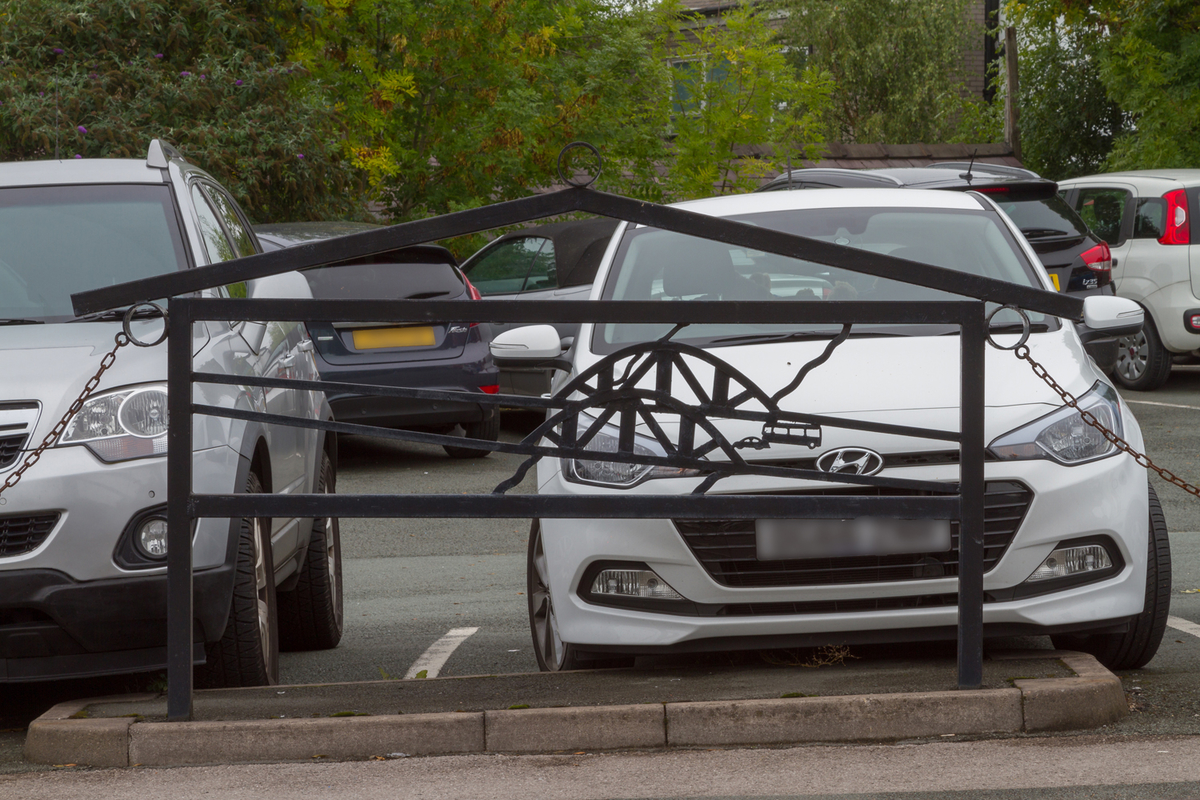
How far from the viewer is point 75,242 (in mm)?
5184

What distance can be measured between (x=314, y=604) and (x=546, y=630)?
1.26m

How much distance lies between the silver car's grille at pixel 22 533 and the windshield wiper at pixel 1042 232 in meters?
9.78

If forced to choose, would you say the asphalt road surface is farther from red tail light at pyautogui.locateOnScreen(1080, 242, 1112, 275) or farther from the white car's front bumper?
red tail light at pyautogui.locateOnScreen(1080, 242, 1112, 275)

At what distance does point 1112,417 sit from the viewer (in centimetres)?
465

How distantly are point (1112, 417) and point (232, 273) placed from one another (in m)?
2.71

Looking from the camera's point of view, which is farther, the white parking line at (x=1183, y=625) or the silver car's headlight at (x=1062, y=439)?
the white parking line at (x=1183, y=625)

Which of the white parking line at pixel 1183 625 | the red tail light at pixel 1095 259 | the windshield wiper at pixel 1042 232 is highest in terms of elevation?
the windshield wiper at pixel 1042 232

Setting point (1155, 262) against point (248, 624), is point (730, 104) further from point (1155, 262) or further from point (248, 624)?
point (248, 624)

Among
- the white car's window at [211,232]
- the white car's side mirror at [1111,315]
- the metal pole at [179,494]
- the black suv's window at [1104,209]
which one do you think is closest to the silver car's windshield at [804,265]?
the white car's side mirror at [1111,315]

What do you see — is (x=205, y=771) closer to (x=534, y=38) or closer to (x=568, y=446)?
(x=568, y=446)

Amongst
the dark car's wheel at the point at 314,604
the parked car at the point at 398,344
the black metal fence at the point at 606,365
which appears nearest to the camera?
the black metal fence at the point at 606,365

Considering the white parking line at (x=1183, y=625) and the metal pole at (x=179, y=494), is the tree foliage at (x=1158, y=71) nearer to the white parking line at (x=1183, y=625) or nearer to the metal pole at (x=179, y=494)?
the white parking line at (x=1183, y=625)

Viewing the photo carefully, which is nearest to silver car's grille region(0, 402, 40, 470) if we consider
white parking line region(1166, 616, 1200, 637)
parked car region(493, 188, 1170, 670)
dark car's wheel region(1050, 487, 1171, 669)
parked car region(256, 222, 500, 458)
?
parked car region(493, 188, 1170, 670)

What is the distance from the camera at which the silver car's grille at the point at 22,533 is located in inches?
158
